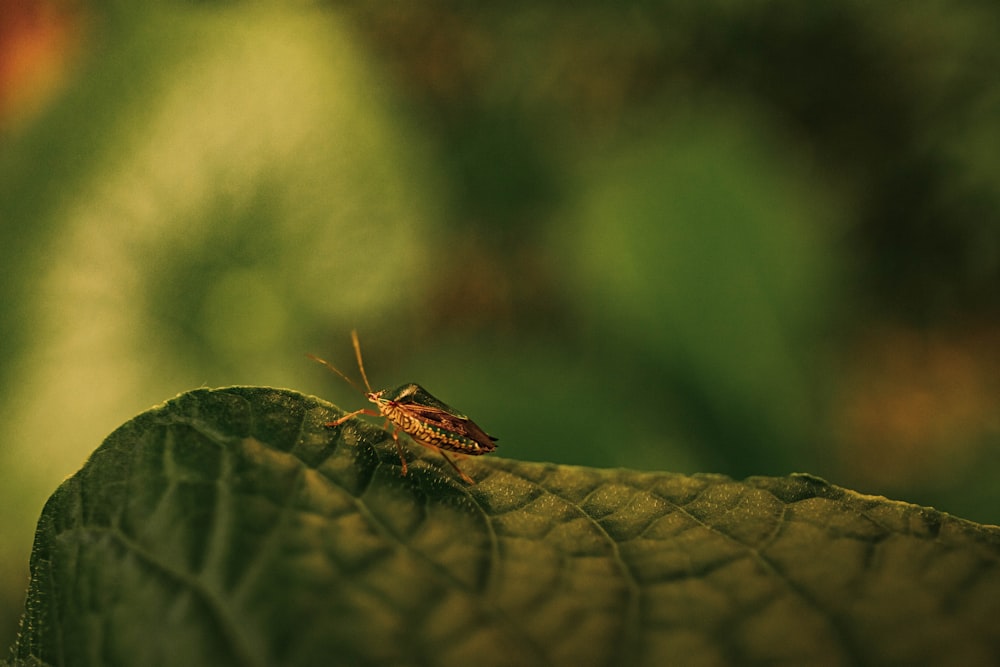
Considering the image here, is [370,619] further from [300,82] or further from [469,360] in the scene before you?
[300,82]

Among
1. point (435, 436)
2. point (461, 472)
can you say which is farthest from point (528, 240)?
point (461, 472)

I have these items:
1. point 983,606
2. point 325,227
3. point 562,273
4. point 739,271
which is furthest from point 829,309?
point 983,606

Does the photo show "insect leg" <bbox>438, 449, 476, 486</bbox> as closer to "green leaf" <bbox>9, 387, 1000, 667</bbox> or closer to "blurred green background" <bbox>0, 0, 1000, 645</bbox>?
"green leaf" <bbox>9, 387, 1000, 667</bbox>

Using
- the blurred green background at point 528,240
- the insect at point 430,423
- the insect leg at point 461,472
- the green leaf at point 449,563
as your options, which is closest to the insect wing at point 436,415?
the insect at point 430,423

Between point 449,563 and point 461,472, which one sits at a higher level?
point 461,472

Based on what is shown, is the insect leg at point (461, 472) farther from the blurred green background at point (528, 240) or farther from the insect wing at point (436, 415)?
the blurred green background at point (528, 240)

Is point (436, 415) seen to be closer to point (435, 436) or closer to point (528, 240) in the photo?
point (435, 436)
